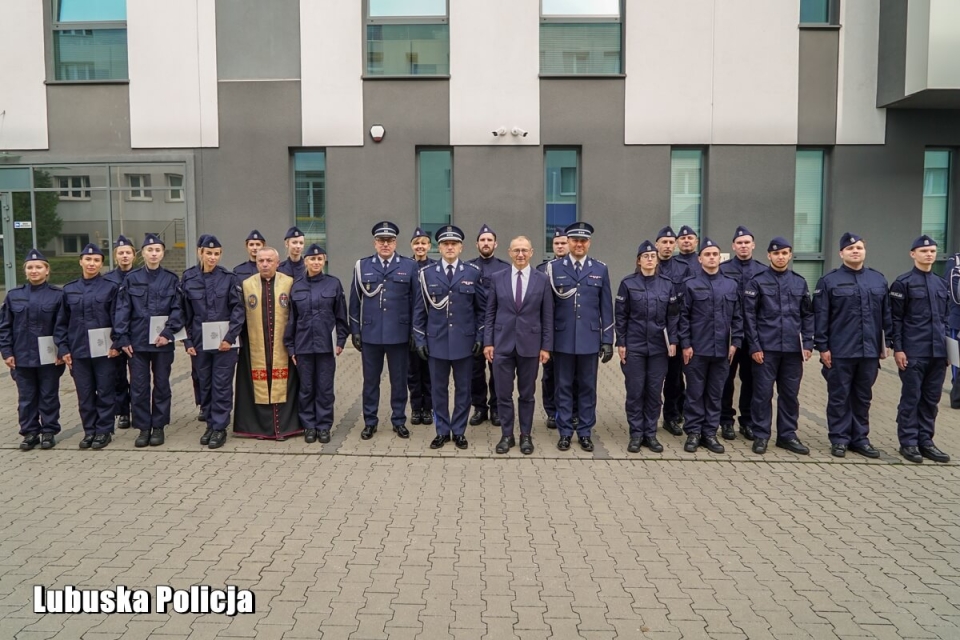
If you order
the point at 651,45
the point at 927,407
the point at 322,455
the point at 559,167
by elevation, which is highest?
the point at 651,45

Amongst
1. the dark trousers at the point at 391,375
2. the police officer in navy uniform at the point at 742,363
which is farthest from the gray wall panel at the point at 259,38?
the police officer in navy uniform at the point at 742,363

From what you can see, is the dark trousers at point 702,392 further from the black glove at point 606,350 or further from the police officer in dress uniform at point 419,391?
the police officer in dress uniform at point 419,391

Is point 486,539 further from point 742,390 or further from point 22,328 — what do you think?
point 22,328

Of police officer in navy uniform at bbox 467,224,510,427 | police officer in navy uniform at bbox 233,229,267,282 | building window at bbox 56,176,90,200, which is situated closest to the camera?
police officer in navy uniform at bbox 233,229,267,282

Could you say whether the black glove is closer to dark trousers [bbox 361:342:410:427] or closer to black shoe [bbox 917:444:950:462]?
dark trousers [bbox 361:342:410:427]

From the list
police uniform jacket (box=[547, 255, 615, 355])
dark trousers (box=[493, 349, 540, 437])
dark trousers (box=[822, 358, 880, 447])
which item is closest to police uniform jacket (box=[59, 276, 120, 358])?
dark trousers (box=[493, 349, 540, 437])

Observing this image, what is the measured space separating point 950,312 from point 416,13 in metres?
9.52

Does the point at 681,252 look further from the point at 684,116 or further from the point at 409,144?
the point at 409,144

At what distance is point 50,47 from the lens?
13.1 m

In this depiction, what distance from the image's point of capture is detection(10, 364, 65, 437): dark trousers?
7.04 m

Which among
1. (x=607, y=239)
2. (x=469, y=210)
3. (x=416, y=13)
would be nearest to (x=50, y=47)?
(x=416, y=13)

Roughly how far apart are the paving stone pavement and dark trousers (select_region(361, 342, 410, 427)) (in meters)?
0.30

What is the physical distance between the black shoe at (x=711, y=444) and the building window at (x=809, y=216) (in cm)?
721

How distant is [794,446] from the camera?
7.05 metres
